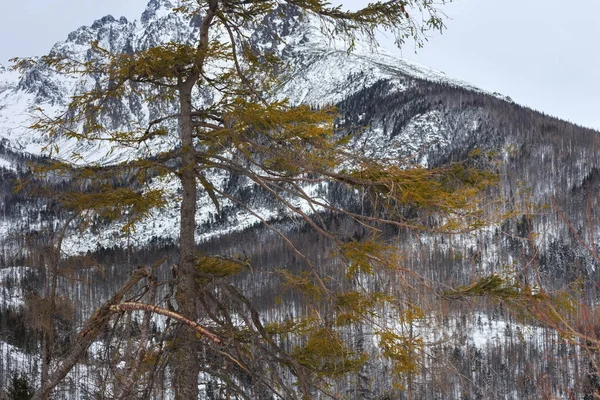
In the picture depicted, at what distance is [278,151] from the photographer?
580cm

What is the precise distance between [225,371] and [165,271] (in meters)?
101

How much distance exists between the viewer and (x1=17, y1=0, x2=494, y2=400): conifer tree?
16.6 ft

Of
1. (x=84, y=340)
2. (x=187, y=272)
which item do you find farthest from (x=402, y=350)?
(x=84, y=340)

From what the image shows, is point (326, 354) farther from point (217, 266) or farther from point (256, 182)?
point (256, 182)

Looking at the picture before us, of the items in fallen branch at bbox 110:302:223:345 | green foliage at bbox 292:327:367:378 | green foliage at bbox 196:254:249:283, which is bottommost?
green foliage at bbox 292:327:367:378

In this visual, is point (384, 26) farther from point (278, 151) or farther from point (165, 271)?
point (165, 271)

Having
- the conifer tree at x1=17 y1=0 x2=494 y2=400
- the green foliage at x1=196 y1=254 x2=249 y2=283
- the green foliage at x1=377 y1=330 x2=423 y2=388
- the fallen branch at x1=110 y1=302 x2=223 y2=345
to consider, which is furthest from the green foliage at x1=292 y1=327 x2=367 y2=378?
the fallen branch at x1=110 y1=302 x2=223 y2=345

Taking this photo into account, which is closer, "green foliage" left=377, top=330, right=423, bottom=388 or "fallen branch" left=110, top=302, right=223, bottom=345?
"fallen branch" left=110, top=302, right=223, bottom=345

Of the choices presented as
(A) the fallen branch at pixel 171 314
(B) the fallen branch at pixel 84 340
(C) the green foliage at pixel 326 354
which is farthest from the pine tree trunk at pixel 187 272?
(C) the green foliage at pixel 326 354

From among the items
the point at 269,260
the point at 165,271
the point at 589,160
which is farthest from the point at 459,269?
the point at 589,160

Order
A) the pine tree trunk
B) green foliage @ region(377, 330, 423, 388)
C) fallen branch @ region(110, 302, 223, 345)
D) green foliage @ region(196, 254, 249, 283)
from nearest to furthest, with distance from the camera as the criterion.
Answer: fallen branch @ region(110, 302, 223, 345)
green foliage @ region(377, 330, 423, 388)
the pine tree trunk
green foliage @ region(196, 254, 249, 283)

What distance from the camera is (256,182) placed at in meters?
6.02

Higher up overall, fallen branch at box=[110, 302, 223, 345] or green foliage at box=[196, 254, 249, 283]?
green foliage at box=[196, 254, 249, 283]

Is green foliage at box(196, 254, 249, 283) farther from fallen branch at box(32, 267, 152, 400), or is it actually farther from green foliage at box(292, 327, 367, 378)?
green foliage at box(292, 327, 367, 378)
